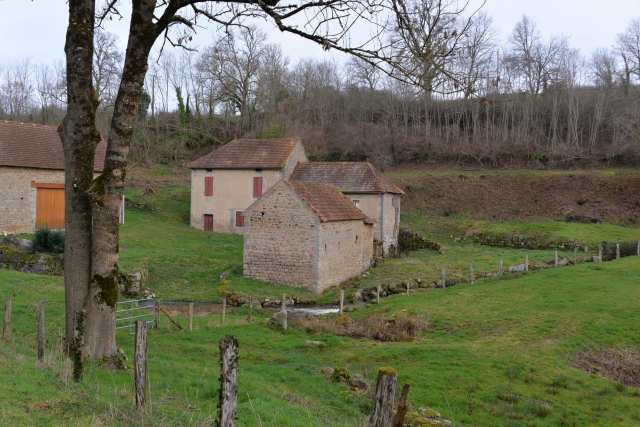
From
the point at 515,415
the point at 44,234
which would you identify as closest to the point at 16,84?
the point at 44,234

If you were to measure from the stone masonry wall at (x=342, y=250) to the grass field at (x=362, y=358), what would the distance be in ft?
4.62

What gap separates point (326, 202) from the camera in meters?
22.0

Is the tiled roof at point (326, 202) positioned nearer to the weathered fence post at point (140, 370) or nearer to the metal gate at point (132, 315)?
the metal gate at point (132, 315)

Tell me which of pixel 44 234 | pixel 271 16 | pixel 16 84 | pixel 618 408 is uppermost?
pixel 16 84

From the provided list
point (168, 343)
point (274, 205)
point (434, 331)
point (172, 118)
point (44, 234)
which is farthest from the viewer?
point (172, 118)

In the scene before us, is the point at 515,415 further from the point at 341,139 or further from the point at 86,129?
the point at 341,139

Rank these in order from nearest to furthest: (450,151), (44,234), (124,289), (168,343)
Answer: (168,343) < (124,289) < (44,234) < (450,151)

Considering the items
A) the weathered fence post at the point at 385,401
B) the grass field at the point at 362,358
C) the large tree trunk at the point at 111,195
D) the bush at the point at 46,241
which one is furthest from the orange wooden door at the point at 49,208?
the weathered fence post at the point at 385,401

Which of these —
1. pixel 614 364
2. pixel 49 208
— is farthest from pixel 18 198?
pixel 614 364

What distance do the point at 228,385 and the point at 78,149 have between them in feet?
17.5

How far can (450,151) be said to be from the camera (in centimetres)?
4619

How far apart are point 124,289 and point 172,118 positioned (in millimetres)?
38996

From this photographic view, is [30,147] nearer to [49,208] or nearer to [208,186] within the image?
[49,208]

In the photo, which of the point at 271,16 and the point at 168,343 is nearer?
the point at 271,16
